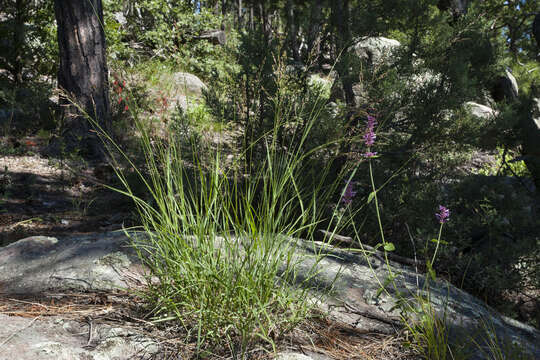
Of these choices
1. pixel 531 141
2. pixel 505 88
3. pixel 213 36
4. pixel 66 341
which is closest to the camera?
pixel 66 341

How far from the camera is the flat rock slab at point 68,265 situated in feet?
5.54

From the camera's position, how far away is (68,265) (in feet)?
5.93

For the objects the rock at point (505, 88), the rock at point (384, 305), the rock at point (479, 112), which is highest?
the rock at point (505, 88)

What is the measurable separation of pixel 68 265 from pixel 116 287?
0.37 metres

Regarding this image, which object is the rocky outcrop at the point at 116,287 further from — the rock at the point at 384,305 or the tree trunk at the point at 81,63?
the tree trunk at the point at 81,63

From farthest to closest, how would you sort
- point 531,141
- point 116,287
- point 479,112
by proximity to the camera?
point 479,112 → point 531,141 → point 116,287

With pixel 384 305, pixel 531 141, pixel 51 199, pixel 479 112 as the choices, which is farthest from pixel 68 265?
pixel 479 112

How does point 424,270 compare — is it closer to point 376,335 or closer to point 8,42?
point 376,335

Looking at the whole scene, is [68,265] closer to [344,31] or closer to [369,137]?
[369,137]

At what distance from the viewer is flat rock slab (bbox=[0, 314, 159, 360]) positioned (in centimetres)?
117

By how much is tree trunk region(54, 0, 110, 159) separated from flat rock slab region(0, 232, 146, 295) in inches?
97.6

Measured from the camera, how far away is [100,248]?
6.39 feet

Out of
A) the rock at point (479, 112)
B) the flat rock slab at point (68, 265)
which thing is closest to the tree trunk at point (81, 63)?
the flat rock slab at point (68, 265)

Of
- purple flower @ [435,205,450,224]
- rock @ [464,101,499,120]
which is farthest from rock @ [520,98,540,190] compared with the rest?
purple flower @ [435,205,450,224]
